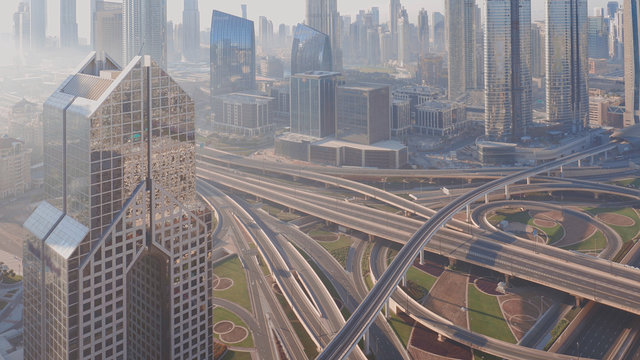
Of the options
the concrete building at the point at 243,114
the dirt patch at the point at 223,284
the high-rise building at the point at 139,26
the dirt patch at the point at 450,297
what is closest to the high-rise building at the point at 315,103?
the concrete building at the point at 243,114

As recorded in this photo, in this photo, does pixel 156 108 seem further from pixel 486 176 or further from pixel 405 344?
pixel 486 176

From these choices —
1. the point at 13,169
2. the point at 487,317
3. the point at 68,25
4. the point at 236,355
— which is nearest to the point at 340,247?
the point at 487,317

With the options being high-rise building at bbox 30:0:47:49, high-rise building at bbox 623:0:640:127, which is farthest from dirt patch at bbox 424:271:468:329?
high-rise building at bbox 30:0:47:49

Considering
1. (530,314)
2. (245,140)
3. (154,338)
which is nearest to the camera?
(154,338)

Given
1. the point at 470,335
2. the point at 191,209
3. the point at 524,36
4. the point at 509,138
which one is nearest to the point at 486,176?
the point at 509,138

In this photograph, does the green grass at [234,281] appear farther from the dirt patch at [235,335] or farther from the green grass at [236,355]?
the green grass at [236,355]

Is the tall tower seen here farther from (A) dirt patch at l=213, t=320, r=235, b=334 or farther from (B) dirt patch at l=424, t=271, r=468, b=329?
(B) dirt patch at l=424, t=271, r=468, b=329
